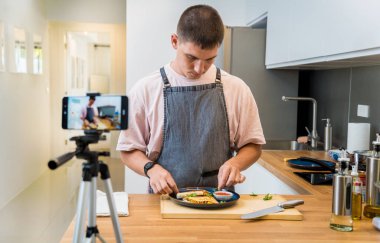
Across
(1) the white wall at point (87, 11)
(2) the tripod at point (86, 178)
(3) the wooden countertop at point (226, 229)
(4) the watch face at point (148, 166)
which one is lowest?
(3) the wooden countertop at point (226, 229)

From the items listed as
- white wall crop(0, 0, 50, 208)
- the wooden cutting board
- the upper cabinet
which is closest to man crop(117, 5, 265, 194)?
the wooden cutting board

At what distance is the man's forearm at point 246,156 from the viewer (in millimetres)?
1731

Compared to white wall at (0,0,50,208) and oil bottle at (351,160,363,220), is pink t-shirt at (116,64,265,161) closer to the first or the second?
oil bottle at (351,160,363,220)

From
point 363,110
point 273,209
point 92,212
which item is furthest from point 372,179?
point 363,110

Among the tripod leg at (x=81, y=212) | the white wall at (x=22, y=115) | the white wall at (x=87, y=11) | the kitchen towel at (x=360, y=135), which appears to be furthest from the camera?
the white wall at (x=87, y=11)

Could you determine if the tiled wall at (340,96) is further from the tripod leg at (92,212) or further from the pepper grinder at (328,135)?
the tripod leg at (92,212)

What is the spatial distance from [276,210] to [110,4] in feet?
19.8

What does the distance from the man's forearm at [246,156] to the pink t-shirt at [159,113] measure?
28mm

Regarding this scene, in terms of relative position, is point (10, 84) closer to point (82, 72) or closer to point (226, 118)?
point (226, 118)

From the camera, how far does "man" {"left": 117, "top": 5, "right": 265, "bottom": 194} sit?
1.77 m

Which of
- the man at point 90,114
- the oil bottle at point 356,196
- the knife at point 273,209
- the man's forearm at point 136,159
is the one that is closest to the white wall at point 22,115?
the man's forearm at point 136,159

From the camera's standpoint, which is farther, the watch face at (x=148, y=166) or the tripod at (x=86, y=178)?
the watch face at (x=148, y=166)

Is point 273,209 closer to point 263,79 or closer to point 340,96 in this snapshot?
point 340,96

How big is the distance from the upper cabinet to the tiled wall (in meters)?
0.22
